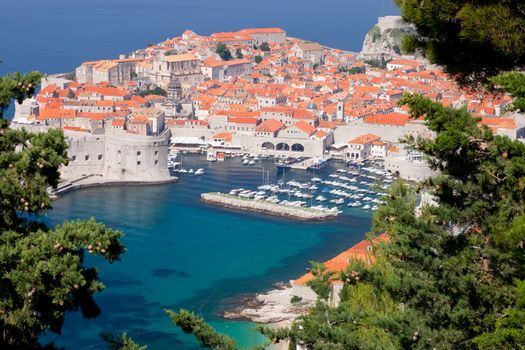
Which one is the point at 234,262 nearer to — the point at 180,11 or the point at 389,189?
the point at 389,189

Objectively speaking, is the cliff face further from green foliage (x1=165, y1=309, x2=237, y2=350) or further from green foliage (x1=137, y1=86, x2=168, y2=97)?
green foliage (x1=165, y1=309, x2=237, y2=350)

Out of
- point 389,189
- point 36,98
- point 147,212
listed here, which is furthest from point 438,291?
point 36,98

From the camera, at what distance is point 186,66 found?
3594cm

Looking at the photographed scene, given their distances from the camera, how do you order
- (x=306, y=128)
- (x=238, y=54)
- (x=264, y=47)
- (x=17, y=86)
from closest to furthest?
(x=17, y=86) → (x=306, y=128) → (x=238, y=54) → (x=264, y=47)

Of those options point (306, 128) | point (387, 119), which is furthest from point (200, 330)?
point (387, 119)

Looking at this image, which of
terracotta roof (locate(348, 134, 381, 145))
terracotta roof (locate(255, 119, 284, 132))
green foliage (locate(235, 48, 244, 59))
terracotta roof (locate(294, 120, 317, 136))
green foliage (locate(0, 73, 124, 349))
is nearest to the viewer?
green foliage (locate(0, 73, 124, 349))

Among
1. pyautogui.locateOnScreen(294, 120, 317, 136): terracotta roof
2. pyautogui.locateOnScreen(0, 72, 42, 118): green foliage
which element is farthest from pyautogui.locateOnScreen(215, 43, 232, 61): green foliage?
pyautogui.locateOnScreen(0, 72, 42, 118): green foliage

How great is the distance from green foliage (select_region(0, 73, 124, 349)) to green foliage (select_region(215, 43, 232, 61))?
33.7 metres

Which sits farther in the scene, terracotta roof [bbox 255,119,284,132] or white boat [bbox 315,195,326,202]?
terracotta roof [bbox 255,119,284,132]

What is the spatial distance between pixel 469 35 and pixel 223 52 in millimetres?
35388

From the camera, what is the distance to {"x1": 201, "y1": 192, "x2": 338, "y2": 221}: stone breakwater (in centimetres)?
1881

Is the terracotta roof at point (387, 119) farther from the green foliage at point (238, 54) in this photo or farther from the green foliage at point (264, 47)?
the green foliage at point (264, 47)

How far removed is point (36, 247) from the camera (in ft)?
16.6

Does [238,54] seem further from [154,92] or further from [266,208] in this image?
[266,208]
